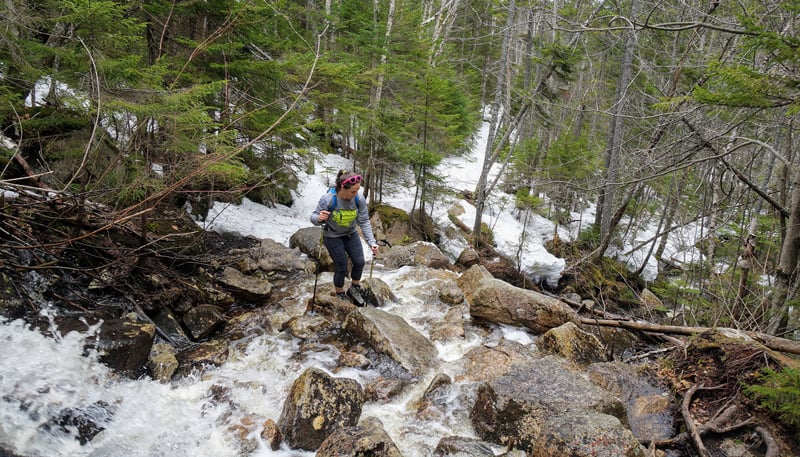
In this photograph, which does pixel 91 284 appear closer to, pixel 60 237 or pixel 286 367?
pixel 60 237

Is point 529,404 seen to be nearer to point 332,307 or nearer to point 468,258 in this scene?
point 332,307

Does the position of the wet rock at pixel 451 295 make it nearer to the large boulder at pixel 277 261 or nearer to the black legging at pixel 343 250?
the black legging at pixel 343 250

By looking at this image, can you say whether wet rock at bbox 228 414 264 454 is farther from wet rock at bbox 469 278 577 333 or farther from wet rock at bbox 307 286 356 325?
wet rock at bbox 469 278 577 333

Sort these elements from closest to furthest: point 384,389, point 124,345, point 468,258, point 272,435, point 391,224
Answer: point 272,435, point 124,345, point 384,389, point 468,258, point 391,224

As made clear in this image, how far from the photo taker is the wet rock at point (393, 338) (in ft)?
17.5

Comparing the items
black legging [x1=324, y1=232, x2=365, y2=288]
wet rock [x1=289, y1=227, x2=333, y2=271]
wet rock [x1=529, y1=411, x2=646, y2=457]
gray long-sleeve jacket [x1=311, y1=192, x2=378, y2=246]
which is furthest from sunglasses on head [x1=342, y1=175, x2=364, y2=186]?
wet rock [x1=289, y1=227, x2=333, y2=271]

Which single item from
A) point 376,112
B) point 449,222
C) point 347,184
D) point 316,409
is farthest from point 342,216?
point 449,222

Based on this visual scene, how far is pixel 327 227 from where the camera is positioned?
585cm

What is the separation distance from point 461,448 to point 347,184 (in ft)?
11.8

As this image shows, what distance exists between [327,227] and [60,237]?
3.26 meters

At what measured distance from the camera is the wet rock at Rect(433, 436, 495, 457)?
3.52 m

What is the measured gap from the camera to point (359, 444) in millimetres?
3209

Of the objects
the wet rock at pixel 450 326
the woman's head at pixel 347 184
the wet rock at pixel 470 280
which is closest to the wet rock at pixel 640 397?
the wet rock at pixel 450 326

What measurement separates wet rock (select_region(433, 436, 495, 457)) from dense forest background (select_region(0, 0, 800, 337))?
133 inches
